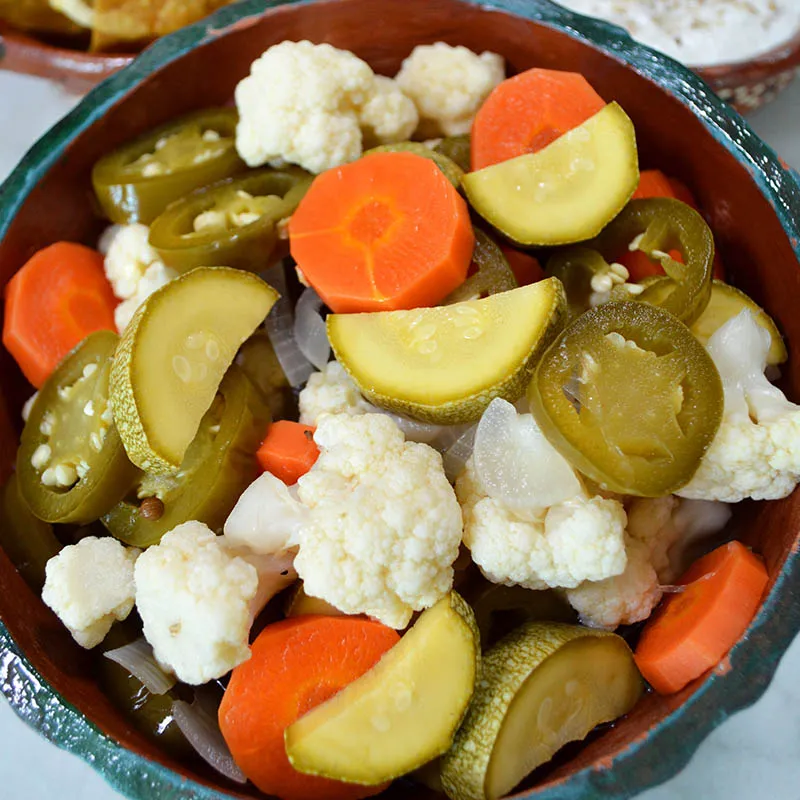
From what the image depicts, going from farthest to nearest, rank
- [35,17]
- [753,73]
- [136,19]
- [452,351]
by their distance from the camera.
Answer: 1. [35,17]
2. [136,19]
3. [753,73]
4. [452,351]

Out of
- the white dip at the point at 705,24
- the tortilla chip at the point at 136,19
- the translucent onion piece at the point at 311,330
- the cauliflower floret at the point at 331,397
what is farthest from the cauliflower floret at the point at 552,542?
the tortilla chip at the point at 136,19

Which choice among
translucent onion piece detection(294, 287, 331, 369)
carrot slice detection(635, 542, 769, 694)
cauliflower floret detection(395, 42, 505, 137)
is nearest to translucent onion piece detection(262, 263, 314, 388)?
translucent onion piece detection(294, 287, 331, 369)

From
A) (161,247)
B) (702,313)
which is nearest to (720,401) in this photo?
(702,313)

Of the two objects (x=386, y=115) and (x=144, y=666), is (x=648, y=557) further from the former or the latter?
(x=386, y=115)

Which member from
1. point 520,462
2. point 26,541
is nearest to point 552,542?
point 520,462

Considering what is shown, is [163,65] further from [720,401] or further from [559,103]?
[720,401]

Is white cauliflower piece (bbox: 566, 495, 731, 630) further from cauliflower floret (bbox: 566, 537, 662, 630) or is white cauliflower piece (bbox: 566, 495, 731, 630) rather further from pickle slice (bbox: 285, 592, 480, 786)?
pickle slice (bbox: 285, 592, 480, 786)
